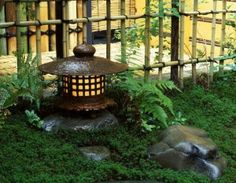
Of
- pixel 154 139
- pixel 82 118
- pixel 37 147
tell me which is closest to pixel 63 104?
pixel 82 118

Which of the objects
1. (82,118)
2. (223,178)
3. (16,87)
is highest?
(16,87)

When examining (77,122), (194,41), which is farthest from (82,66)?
(194,41)

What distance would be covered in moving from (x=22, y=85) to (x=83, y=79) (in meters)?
0.65

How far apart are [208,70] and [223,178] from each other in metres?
2.93

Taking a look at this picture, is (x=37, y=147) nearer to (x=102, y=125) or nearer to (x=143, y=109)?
(x=102, y=125)

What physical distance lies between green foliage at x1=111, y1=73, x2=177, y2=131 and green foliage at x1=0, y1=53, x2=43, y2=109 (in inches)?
39.0

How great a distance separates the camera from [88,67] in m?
5.44

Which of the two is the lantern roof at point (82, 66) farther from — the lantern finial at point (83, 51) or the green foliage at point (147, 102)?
the green foliage at point (147, 102)

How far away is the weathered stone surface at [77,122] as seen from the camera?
552 centimetres

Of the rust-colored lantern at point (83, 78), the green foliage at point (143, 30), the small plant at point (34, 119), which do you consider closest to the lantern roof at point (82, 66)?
the rust-colored lantern at point (83, 78)

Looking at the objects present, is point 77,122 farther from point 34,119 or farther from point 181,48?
point 181,48

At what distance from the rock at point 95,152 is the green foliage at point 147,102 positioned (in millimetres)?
620

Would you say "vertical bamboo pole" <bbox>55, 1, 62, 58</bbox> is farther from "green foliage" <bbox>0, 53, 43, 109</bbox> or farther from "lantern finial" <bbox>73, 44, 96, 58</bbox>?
"lantern finial" <bbox>73, 44, 96, 58</bbox>

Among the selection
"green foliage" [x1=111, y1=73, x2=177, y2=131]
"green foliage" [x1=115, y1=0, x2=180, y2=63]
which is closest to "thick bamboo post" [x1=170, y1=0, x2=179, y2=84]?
"green foliage" [x1=115, y1=0, x2=180, y2=63]
